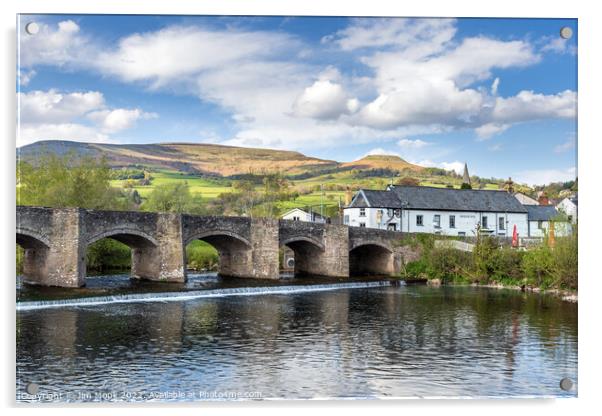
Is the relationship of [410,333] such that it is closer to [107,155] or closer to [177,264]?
[107,155]

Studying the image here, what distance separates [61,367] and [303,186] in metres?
21.4

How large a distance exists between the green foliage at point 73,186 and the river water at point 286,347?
482 centimetres

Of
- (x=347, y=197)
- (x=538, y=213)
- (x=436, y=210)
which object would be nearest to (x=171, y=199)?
(x=347, y=197)

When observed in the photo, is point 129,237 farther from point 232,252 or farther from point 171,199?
point 171,199

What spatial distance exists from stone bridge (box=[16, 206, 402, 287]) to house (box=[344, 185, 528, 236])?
582cm

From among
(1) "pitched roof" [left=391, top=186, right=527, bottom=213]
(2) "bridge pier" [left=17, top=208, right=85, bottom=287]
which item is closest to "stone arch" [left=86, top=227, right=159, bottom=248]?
(2) "bridge pier" [left=17, top=208, right=85, bottom=287]

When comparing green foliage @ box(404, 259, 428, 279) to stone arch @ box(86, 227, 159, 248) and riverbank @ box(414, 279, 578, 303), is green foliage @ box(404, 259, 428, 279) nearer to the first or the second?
riverbank @ box(414, 279, 578, 303)

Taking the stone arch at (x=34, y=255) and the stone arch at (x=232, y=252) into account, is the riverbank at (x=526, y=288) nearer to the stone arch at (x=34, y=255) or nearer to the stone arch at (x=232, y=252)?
the stone arch at (x=232, y=252)

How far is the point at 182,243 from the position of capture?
27328mm

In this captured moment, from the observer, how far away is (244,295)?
2530 cm

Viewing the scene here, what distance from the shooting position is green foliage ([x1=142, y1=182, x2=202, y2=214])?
3061 cm

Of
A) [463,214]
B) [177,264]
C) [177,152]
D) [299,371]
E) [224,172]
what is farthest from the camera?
[463,214]

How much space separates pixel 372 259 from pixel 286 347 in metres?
22.1
